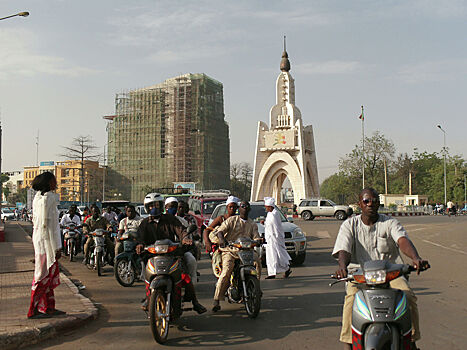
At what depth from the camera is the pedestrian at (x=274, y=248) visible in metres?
11.1

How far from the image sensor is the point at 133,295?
8.96 m

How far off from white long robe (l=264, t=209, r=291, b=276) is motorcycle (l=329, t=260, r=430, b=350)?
7.15 m

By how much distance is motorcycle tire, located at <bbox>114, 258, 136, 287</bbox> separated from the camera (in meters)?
9.93

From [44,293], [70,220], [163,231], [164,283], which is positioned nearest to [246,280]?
[163,231]

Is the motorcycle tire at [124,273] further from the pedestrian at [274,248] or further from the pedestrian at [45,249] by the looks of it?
the pedestrian at [45,249]

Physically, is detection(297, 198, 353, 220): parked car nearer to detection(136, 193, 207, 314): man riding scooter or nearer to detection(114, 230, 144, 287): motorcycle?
detection(114, 230, 144, 287): motorcycle

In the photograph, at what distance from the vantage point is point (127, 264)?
10.2 m

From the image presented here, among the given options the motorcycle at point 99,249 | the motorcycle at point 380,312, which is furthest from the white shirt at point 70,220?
the motorcycle at point 380,312

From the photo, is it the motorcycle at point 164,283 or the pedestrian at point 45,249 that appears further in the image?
the pedestrian at point 45,249

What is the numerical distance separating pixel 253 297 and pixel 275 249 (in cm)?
428

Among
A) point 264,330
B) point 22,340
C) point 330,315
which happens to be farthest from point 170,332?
point 330,315

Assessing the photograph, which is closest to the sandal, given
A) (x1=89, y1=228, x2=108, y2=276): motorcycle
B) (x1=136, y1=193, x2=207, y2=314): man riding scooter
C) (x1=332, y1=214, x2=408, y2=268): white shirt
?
(x1=136, y1=193, x2=207, y2=314): man riding scooter

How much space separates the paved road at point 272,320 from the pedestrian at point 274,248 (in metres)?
0.30

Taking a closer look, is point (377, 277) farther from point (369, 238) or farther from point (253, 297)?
point (253, 297)
